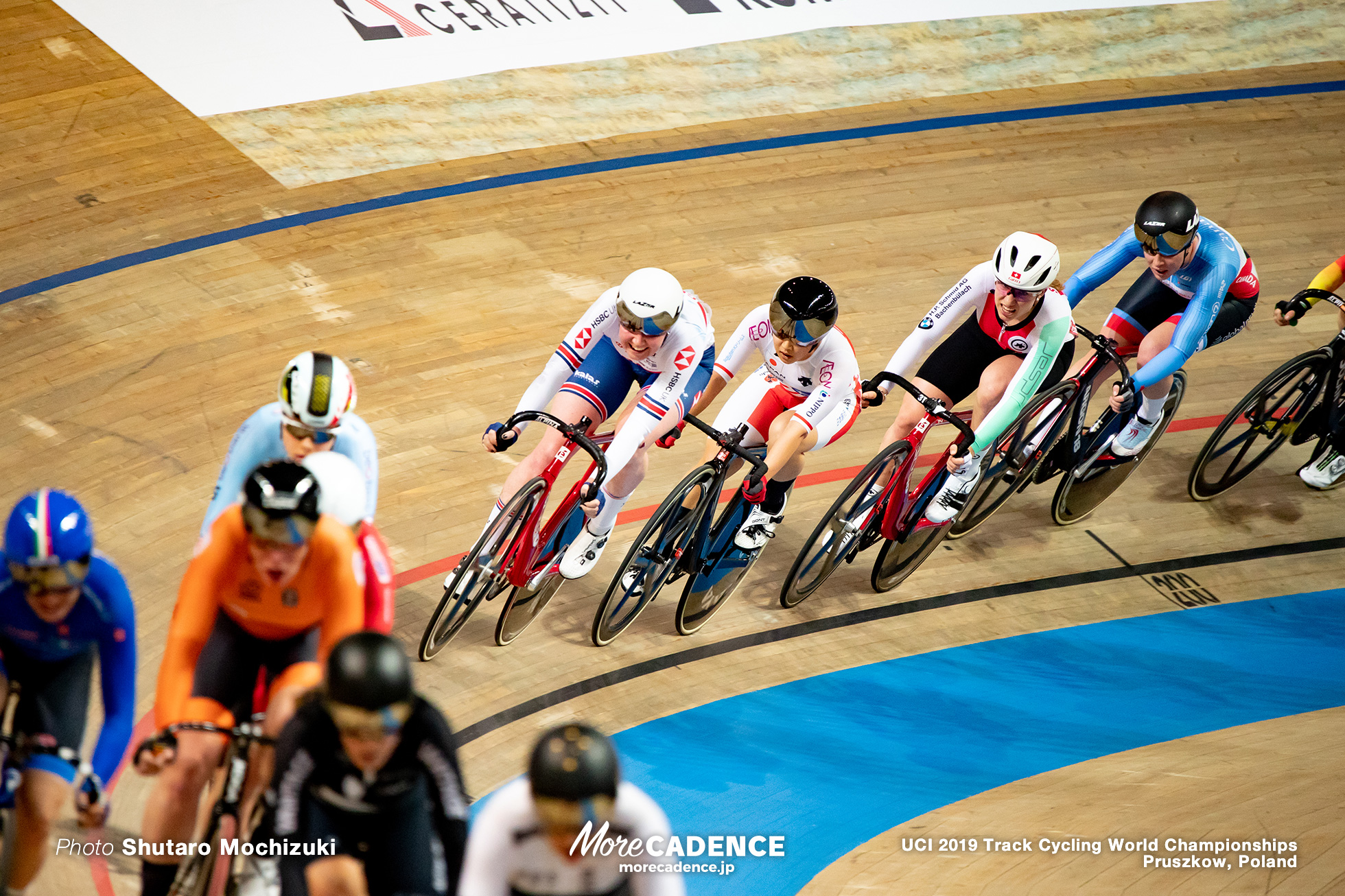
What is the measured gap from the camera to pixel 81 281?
611cm

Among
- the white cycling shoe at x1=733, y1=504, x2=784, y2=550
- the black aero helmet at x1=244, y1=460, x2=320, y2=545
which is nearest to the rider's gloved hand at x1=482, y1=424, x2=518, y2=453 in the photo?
the white cycling shoe at x1=733, y1=504, x2=784, y2=550

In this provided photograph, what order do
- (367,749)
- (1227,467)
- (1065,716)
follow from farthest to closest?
(1227,467) → (1065,716) → (367,749)

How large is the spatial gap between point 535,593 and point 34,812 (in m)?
2.18

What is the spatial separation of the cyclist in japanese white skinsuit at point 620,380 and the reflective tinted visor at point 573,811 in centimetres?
228

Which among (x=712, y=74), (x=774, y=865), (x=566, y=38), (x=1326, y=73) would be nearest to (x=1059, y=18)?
(x=1326, y=73)

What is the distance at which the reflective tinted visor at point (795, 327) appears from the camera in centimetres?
443

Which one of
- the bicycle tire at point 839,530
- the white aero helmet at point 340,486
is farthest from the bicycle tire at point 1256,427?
the white aero helmet at point 340,486

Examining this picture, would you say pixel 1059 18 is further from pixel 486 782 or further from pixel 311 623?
pixel 311 623

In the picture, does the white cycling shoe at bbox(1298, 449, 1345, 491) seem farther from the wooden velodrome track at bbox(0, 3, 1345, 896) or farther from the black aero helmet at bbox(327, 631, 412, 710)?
the black aero helmet at bbox(327, 631, 412, 710)

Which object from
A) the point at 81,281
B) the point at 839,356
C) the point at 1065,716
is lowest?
the point at 81,281

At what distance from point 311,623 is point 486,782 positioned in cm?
146

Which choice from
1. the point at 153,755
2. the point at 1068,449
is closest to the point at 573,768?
the point at 153,755

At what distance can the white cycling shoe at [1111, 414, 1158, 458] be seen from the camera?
225 inches

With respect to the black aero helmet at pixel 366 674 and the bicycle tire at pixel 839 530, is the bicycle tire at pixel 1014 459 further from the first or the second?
the black aero helmet at pixel 366 674
